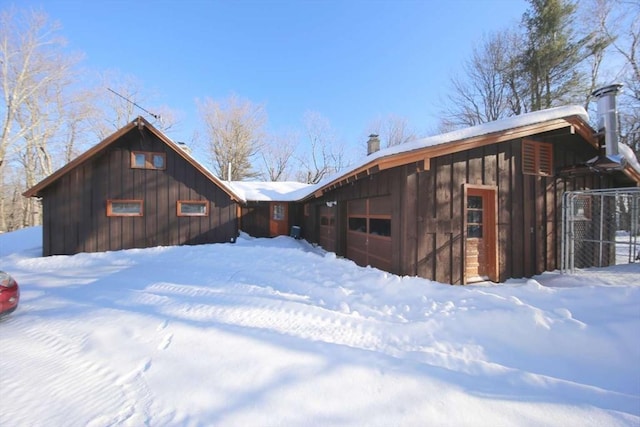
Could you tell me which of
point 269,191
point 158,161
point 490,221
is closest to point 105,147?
point 158,161

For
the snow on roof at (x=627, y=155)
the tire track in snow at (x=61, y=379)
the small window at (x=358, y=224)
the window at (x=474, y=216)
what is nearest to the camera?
the tire track in snow at (x=61, y=379)

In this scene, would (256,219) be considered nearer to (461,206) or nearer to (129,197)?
(129,197)

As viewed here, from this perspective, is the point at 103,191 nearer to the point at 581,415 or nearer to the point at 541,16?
the point at 581,415

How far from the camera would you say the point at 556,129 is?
668 centimetres

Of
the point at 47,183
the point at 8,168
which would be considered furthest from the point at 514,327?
the point at 8,168

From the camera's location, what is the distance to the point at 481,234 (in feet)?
21.2

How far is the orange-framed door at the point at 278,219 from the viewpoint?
15.4 m

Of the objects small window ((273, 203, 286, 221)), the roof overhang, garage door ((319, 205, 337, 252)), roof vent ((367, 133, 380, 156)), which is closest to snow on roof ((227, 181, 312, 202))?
small window ((273, 203, 286, 221))

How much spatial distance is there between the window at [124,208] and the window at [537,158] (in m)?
13.0

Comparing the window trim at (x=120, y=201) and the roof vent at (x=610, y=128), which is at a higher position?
the roof vent at (x=610, y=128)

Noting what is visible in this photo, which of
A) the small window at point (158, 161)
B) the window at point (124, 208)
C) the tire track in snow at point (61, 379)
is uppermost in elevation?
the small window at point (158, 161)

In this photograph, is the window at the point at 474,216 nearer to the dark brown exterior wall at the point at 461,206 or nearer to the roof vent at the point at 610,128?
the dark brown exterior wall at the point at 461,206

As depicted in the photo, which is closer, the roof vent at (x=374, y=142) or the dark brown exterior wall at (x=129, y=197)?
the dark brown exterior wall at (x=129, y=197)

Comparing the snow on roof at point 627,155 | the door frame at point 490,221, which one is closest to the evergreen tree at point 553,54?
the snow on roof at point 627,155
